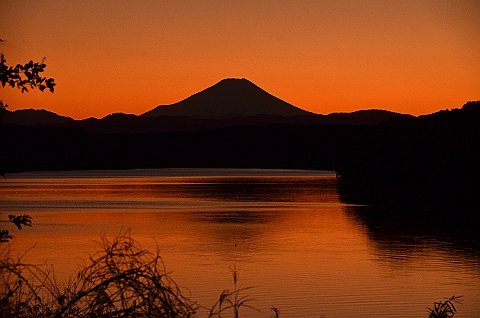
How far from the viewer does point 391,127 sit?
124 meters

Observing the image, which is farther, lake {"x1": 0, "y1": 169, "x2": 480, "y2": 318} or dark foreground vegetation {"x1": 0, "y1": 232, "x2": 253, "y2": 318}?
lake {"x1": 0, "y1": 169, "x2": 480, "y2": 318}

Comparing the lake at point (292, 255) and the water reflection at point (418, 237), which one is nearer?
the lake at point (292, 255)

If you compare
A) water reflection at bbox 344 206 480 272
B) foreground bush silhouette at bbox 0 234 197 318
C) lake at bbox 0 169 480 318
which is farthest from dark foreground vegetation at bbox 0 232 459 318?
water reflection at bbox 344 206 480 272

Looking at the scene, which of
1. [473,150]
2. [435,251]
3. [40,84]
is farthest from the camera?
[473,150]

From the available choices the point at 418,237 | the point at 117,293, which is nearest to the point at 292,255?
the point at 418,237

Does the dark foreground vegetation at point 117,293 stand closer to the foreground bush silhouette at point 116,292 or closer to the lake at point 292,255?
the foreground bush silhouette at point 116,292

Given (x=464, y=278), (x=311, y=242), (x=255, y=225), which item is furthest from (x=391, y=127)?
(x=464, y=278)

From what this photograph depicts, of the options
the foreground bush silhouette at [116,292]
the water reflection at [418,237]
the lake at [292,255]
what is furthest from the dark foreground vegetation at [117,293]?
the water reflection at [418,237]

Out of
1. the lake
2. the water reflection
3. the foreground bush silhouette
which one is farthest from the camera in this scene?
the water reflection

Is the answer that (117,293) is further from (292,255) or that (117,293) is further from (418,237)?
(418,237)

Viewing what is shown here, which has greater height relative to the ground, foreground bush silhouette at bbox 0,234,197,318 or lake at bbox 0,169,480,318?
foreground bush silhouette at bbox 0,234,197,318

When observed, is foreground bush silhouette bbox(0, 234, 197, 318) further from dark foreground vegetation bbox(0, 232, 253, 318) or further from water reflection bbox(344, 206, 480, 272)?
water reflection bbox(344, 206, 480, 272)

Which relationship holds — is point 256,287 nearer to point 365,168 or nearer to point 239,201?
point 239,201

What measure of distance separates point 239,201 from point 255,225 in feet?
102
